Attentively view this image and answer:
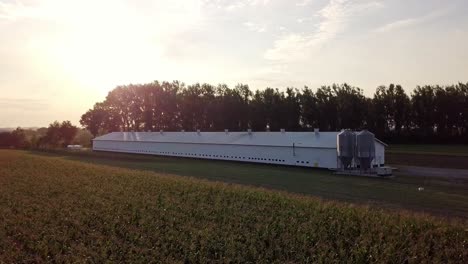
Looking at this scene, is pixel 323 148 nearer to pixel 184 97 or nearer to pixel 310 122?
pixel 310 122

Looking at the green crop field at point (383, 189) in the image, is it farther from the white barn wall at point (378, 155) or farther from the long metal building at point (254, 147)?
the long metal building at point (254, 147)

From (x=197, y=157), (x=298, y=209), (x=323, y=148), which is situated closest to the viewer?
(x=298, y=209)

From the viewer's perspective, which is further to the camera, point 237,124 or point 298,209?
point 237,124

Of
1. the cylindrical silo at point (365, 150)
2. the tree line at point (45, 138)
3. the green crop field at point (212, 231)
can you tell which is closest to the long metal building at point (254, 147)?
the cylindrical silo at point (365, 150)

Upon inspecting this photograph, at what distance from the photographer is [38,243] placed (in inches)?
577

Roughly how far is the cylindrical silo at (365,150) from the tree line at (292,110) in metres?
38.7

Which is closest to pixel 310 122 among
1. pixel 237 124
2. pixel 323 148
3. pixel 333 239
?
pixel 237 124

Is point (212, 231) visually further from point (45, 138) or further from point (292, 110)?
point (45, 138)

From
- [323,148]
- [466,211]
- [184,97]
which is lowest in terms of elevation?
[466,211]

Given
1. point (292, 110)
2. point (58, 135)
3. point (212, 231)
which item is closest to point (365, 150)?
point (212, 231)

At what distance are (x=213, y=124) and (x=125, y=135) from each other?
Answer: 22795 mm

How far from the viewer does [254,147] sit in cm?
5600

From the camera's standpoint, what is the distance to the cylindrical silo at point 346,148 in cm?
4416

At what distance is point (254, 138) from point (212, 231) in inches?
1686
